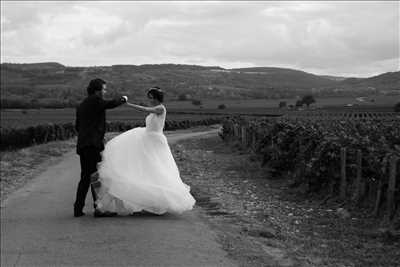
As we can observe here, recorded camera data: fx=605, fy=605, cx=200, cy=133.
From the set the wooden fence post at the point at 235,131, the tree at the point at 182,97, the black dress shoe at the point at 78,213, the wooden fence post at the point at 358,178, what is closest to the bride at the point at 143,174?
the black dress shoe at the point at 78,213

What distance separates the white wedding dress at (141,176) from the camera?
989 centimetres

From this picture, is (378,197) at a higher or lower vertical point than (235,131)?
higher

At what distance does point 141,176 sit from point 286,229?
99.9 inches

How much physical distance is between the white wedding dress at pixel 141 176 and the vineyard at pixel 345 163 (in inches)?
125

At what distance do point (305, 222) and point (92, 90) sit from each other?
4.17 m

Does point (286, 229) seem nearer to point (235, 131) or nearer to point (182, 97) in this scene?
point (235, 131)

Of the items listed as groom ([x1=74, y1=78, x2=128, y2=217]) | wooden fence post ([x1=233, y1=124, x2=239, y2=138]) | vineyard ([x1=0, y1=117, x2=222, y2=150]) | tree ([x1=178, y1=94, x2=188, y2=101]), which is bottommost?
vineyard ([x1=0, y1=117, x2=222, y2=150])

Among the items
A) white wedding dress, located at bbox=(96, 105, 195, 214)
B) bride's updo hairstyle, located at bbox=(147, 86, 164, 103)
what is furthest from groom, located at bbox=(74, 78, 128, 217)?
bride's updo hairstyle, located at bbox=(147, 86, 164, 103)

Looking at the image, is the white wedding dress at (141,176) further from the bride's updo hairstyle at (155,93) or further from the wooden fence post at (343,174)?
the wooden fence post at (343,174)

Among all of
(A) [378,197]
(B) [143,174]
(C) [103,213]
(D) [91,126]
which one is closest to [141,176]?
(B) [143,174]

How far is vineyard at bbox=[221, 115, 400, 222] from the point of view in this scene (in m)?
9.83

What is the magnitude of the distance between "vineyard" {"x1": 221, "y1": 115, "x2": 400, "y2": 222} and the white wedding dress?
3.17m

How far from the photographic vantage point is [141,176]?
33.2ft

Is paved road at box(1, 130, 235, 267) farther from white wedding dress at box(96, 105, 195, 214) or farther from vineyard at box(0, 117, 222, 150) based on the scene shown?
vineyard at box(0, 117, 222, 150)
